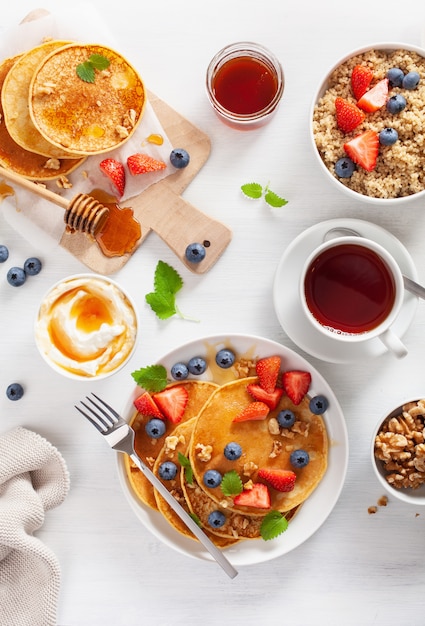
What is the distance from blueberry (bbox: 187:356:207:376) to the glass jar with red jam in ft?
2.36

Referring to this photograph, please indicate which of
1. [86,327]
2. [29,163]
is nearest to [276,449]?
[86,327]

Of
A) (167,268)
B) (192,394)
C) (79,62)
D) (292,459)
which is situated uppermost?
(79,62)

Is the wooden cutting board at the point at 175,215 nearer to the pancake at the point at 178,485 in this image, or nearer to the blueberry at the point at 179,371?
the blueberry at the point at 179,371

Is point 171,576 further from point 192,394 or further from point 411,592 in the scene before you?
point 411,592

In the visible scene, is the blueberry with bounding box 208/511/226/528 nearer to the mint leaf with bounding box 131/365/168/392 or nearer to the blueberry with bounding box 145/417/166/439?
the blueberry with bounding box 145/417/166/439

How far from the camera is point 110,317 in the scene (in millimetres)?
1923

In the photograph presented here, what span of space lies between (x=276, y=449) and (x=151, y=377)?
43 cm

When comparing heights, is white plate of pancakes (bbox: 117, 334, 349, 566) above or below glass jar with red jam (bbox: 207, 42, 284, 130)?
below

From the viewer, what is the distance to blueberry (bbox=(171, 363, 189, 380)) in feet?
6.21

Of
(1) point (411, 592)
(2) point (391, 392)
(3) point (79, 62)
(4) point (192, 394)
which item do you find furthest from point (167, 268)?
(1) point (411, 592)

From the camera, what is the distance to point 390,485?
1.84 metres

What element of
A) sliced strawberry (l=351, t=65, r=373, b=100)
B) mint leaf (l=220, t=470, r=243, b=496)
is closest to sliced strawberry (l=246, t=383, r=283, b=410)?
mint leaf (l=220, t=470, r=243, b=496)

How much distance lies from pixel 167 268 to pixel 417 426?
878mm

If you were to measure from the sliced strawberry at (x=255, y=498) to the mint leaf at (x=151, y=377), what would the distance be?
1.30ft
